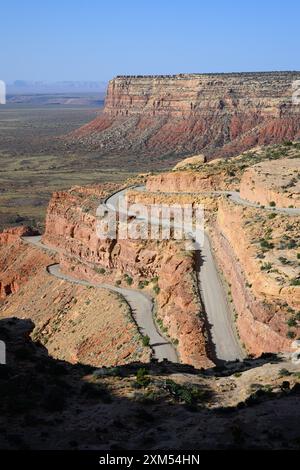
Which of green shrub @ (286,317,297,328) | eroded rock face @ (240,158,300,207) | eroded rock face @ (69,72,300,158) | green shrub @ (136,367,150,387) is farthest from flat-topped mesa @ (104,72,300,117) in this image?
green shrub @ (136,367,150,387)

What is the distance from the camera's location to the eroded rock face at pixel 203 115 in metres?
154

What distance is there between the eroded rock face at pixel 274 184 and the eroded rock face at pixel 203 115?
91.6 m

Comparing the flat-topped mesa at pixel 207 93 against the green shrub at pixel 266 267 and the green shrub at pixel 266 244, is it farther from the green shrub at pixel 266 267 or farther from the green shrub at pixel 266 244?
the green shrub at pixel 266 267

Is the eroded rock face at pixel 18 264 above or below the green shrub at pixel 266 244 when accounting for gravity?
below

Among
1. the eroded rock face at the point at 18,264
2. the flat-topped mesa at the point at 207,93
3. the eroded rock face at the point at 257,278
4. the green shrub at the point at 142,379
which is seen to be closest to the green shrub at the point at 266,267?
the eroded rock face at the point at 257,278

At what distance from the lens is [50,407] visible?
2080cm

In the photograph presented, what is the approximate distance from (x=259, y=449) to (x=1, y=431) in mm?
7158

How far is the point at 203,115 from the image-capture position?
560 feet

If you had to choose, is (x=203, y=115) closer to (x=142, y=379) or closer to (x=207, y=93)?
(x=207, y=93)

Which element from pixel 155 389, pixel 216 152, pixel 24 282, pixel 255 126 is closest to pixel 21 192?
pixel 216 152

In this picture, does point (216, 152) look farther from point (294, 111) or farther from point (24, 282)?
point (24, 282)

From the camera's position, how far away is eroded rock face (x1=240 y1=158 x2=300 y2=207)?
42.7 meters

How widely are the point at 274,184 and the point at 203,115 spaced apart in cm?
12853

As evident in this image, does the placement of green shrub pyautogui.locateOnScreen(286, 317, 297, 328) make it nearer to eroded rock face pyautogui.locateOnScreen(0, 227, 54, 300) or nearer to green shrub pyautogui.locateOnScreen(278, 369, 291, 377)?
green shrub pyautogui.locateOnScreen(278, 369, 291, 377)
